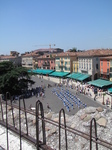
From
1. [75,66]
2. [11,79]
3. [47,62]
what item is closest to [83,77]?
[75,66]

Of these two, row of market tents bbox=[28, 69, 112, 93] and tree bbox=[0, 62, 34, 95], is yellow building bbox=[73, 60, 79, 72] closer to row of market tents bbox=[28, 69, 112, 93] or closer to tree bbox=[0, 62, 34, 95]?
row of market tents bbox=[28, 69, 112, 93]

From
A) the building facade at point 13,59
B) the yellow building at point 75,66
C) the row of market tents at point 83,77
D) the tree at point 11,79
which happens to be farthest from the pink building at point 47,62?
the tree at point 11,79

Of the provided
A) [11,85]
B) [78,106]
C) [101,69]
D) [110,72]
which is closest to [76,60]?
[101,69]

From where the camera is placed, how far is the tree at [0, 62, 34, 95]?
850 inches

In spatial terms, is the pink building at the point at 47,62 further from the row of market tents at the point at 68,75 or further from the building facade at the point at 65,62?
the building facade at the point at 65,62

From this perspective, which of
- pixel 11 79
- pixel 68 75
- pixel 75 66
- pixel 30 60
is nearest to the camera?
pixel 11 79

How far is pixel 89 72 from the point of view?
100ft

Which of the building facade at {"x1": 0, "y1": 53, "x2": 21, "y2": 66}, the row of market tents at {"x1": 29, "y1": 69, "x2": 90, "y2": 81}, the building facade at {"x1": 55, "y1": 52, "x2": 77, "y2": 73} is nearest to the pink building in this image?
the row of market tents at {"x1": 29, "y1": 69, "x2": 90, "y2": 81}

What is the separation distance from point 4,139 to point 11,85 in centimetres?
1978

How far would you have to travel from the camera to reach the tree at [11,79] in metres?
21.6

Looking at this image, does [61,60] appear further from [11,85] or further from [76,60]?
[11,85]

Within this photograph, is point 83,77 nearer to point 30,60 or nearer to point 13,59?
point 30,60

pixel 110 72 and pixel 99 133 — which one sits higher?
pixel 110 72

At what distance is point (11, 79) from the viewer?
2197 cm
